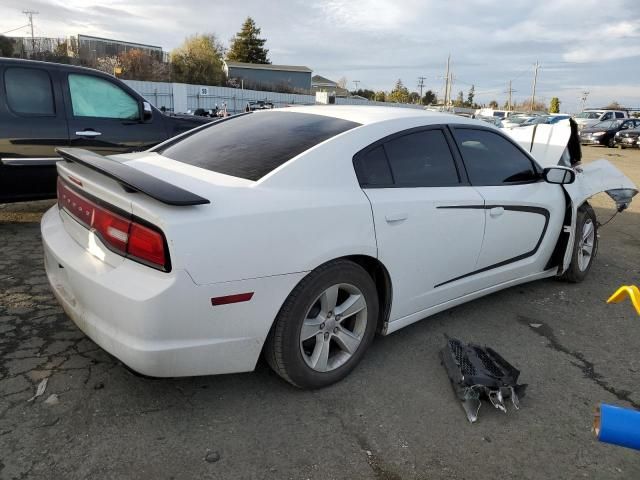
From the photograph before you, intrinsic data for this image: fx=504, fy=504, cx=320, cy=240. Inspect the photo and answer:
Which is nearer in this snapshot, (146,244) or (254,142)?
(146,244)

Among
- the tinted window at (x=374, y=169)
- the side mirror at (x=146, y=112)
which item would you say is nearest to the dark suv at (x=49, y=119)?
the side mirror at (x=146, y=112)

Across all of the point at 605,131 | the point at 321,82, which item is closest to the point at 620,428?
the point at 605,131

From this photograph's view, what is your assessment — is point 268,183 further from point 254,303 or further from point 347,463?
point 347,463

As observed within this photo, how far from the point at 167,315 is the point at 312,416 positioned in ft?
3.04

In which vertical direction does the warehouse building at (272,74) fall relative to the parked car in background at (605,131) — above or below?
above

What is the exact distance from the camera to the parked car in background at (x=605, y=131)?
2470 centimetres

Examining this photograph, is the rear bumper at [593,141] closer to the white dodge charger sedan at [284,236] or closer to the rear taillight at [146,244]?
the white dodge charger sedan at [284,236]

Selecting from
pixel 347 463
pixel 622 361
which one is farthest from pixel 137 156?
pixel 622 361

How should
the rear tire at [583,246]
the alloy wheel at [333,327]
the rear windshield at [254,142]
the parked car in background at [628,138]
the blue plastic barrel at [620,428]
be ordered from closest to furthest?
the blue plastic barrel at [620,428] < the alloy wheel at [333,327] < the rear windshield at [254,142] < the rear tire at [583,246] < the parked car in background at [628,138]

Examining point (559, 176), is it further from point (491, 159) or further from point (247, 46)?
point (247, 46)

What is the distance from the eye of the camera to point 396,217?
2816mm

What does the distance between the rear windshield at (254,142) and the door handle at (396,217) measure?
56 centimetres

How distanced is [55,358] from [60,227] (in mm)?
754

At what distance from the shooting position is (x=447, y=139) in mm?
3379
